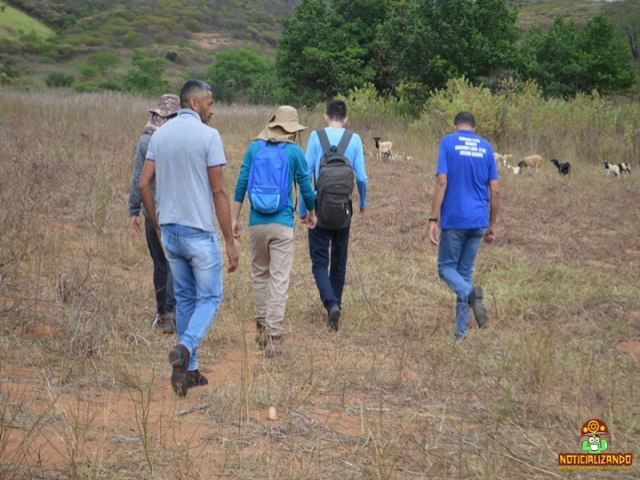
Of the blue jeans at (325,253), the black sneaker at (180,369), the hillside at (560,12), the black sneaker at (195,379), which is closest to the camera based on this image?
the black sneaker at (180,369)

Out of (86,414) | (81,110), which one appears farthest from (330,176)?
(81,110)

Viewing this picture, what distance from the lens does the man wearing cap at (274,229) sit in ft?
18.6

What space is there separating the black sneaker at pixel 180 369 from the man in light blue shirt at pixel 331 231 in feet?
Result: 6.56

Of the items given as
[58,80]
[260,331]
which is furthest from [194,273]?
[58,80]

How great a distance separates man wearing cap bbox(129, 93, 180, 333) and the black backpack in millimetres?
1234

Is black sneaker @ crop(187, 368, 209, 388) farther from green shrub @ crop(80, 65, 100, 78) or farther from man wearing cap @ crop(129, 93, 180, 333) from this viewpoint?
green shrub @ crop(80, 65, 100, 78)

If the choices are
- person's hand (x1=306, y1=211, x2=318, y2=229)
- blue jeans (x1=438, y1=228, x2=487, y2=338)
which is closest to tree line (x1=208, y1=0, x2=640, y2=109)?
blue jeans (x1=438, y1=228, x2=487, y2=338)

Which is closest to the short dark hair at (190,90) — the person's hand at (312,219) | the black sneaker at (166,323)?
the person's hand at (312,219)

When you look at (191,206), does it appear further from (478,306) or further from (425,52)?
(425,52)

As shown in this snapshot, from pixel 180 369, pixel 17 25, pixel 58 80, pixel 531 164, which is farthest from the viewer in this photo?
pixel 17 25

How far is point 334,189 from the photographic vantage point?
20.0ft

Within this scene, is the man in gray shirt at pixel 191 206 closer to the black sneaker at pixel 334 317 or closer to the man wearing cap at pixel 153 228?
the man wearing cap at pixel 153 228

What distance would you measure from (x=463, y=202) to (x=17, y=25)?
74861 millimetres

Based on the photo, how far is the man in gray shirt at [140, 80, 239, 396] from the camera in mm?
4594
